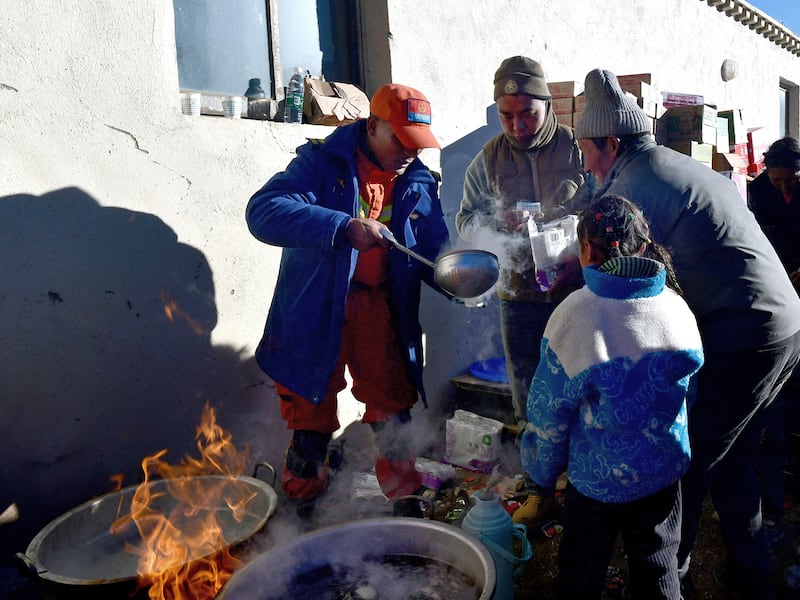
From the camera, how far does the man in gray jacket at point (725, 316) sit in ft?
7.68

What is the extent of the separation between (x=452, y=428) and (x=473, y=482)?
44 cm

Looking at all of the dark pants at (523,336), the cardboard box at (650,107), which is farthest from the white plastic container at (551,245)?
the cardboard box at (650,107)

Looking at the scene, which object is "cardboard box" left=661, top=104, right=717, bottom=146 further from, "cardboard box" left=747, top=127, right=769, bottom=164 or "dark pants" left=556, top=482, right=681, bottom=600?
"dark pants" left=556, top=482, right=681, bottom=600

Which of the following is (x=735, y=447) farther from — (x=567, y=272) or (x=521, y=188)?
(x=521, y=188)

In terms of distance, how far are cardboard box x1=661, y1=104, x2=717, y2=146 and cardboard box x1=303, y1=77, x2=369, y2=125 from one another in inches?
132

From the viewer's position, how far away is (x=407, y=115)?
280 cm

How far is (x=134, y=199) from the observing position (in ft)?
9.77

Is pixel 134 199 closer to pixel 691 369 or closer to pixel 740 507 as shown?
pixel 691 369

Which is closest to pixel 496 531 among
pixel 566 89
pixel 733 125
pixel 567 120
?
pixel 567 120

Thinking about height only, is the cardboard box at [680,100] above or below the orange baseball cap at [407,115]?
above

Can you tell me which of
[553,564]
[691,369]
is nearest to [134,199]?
[691,369]

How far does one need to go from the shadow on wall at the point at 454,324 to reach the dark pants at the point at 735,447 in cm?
238

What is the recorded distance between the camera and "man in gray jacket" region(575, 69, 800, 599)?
234 centimetres

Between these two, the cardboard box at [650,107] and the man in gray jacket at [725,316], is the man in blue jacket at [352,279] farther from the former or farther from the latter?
the cardboard box at [650,107]
